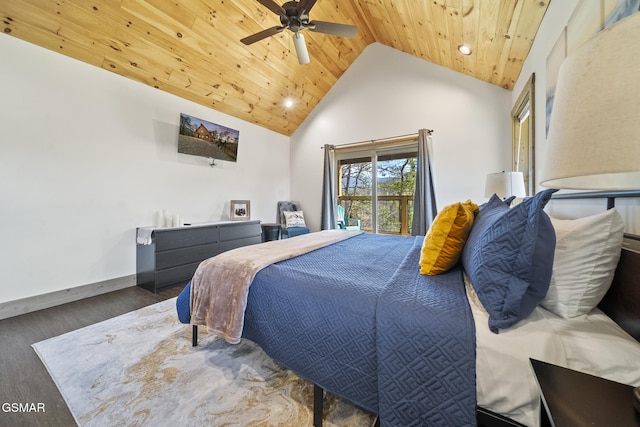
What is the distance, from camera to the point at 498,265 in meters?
0.90

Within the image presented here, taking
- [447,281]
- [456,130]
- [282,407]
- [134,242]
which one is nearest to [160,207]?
[134,242]

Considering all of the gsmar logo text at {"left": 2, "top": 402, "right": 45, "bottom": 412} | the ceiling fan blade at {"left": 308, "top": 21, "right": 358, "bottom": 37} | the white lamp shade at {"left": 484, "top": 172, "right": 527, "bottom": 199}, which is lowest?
the gsmar logo text at {"left": 2, "top": 402, "right": 45, "bottom": 412}

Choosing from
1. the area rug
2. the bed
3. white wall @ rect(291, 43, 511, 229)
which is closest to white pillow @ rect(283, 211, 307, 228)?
white wall @ rect(291, 43, 511, 229)

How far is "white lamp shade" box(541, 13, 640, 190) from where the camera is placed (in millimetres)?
426

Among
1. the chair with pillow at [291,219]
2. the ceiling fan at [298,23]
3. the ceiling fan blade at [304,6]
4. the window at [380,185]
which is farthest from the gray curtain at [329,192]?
the ceiling fan blade at [304,6]

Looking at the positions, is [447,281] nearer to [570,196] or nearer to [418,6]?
[570,196]

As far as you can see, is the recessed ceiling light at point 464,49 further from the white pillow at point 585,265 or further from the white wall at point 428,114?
the white pillow at point 585,265

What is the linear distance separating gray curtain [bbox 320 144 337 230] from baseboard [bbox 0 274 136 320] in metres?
3.15

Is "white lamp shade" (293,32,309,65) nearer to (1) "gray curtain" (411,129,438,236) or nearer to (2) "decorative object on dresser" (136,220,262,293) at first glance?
(1) "gray curtain" (411,129,438,236)

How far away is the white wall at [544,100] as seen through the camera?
1006mm

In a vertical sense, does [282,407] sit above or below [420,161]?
below

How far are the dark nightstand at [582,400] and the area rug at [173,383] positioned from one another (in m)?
0.95

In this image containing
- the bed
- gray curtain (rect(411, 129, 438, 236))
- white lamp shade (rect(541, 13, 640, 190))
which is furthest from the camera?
gray curtain (rect(411, 129, 438, 236))

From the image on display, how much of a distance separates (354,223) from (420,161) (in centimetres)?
173
